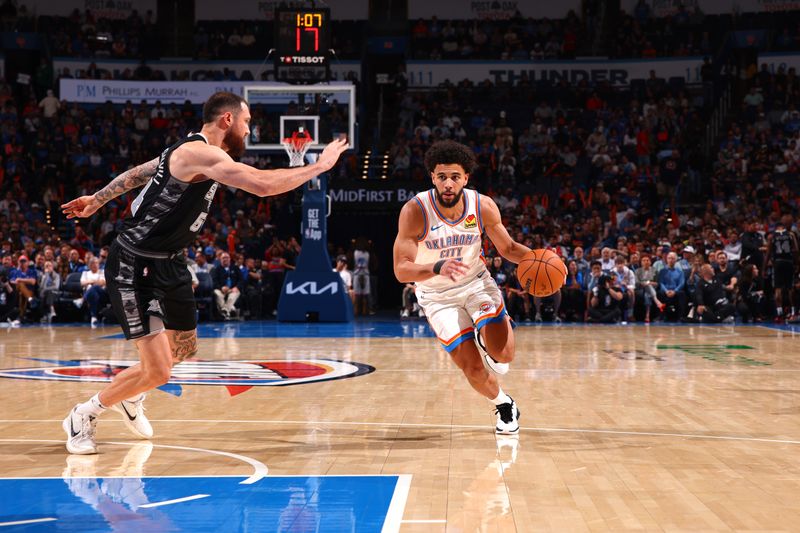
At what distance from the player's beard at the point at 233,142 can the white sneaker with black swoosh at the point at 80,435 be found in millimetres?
1858

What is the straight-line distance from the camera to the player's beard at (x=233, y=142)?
5.71 m

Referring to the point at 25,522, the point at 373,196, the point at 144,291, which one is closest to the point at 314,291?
the point at 373,196

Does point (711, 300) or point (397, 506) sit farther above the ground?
point (711, 300)

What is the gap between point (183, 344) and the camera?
582 cm

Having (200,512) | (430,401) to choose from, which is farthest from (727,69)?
(200,512)

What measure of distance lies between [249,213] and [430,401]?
53.5 ft

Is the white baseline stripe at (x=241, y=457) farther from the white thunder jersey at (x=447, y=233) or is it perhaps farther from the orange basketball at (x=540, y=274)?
the orange basketball at (x=540, y=274)

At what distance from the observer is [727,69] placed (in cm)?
2677

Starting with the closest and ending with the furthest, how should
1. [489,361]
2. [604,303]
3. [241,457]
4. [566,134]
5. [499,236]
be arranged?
1. [241,457]
2. [499,236]
3. [489,361]
4. [604,303]
5. [566,134]

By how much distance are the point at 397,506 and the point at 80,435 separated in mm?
2307

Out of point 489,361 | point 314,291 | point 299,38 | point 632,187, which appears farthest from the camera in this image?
point 632,187

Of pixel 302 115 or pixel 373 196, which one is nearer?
pixel 302 115

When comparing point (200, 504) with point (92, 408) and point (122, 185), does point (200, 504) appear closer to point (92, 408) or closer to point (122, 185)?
point (92, 408)

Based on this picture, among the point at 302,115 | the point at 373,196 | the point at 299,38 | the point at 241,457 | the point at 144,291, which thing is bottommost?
the point at 241,457
